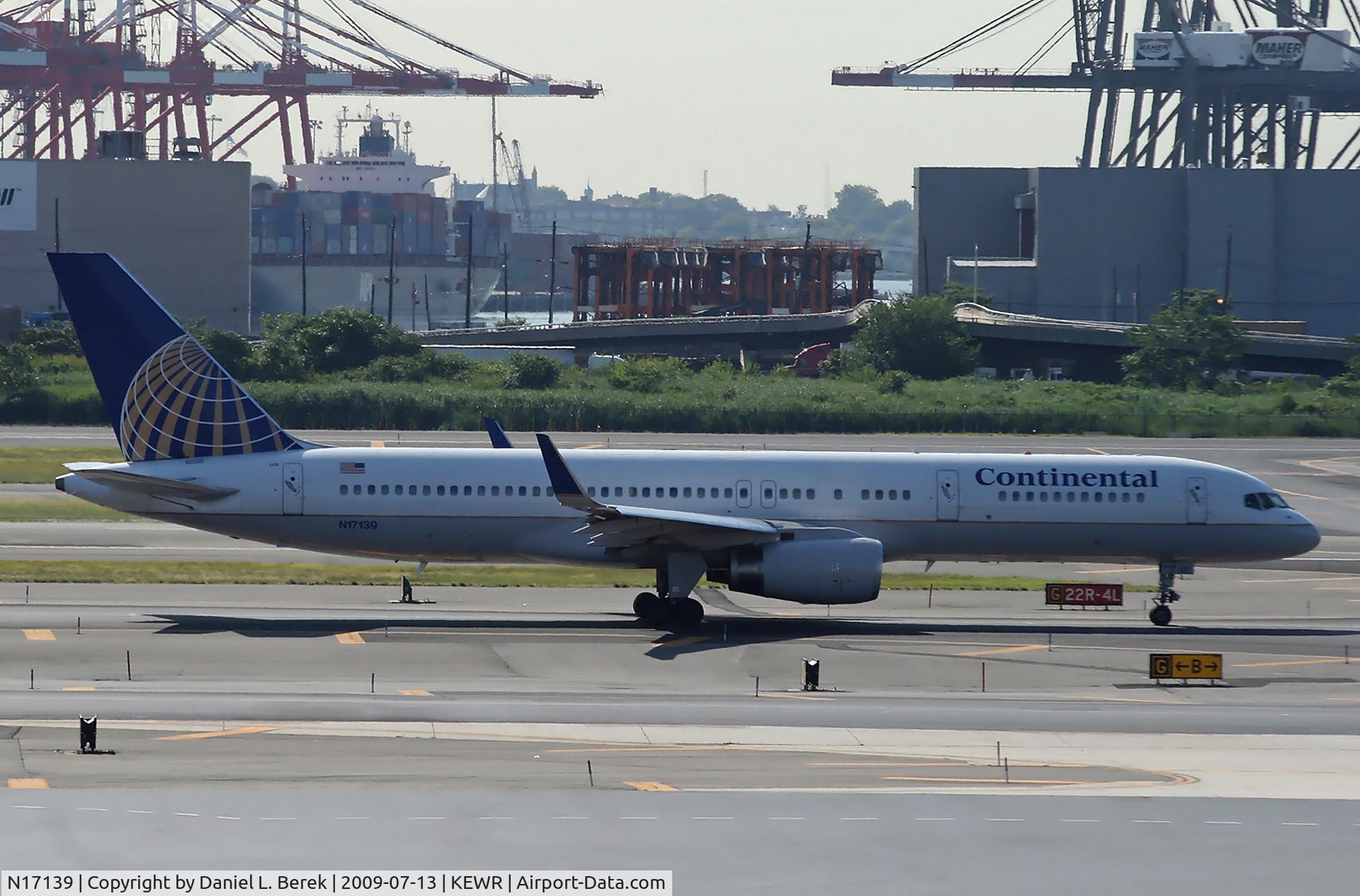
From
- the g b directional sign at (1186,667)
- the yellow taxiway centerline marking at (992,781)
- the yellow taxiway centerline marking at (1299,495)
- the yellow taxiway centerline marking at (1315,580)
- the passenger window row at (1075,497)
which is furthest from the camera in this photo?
the yellow taxiway centerline marking at (1299,495)

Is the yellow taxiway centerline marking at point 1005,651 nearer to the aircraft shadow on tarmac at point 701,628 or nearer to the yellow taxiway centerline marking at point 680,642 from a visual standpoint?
the aircraft shadow on tarmac at point 701,628

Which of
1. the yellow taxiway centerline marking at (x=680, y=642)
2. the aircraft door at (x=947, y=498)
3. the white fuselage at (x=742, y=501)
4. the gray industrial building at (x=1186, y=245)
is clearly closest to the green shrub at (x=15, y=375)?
the white fuselage at (x=742, y=501)

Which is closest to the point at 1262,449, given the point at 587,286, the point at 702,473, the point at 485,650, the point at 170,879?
the point at 702,473

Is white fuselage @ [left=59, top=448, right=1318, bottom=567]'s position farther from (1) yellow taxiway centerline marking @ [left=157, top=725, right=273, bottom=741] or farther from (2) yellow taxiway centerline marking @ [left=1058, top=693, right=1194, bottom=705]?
(1) yellow taxiway centerline marking @ [left=157, top=725, right=273, bottom=741]

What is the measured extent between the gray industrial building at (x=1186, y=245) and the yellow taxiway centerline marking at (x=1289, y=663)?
4144 inches

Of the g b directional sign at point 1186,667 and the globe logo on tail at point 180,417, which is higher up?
the globe logo on tail at point 180,417

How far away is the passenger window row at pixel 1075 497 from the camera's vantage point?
3600 cm

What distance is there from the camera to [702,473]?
1409 inches

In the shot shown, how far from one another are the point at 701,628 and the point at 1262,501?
45.3ft

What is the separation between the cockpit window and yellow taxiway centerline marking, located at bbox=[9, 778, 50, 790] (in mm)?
27268

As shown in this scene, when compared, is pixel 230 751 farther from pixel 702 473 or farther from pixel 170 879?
pixel 702 473

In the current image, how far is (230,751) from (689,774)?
6622 millimetres

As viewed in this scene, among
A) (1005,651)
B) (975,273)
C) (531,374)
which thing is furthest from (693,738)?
(975,273)

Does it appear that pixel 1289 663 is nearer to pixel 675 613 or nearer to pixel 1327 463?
pixel 675 613
